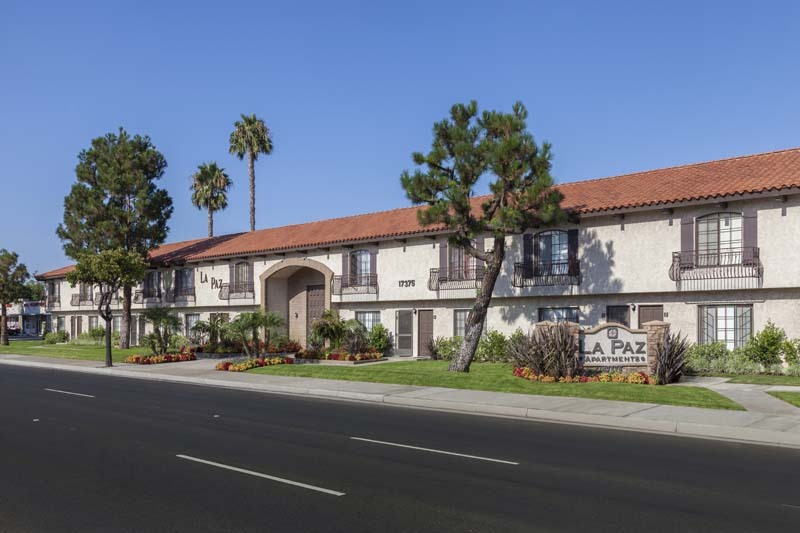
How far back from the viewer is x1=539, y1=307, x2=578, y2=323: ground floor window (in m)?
27.3

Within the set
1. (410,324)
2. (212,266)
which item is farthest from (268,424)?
(212,266)

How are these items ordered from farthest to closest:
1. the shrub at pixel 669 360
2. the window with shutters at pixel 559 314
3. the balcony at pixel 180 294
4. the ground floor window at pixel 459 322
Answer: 1. the balcony at pixel 180 294
2. the ground floor window at pixel 459 322
3. the window with shutters at pixel 559 314
4. the shrub at pixel 669 360

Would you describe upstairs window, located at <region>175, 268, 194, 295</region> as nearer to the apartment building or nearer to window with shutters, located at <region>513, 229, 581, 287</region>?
the apartment building

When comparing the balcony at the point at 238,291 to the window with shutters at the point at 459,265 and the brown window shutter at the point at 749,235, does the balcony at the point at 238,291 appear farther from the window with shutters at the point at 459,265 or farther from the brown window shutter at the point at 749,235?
the brown window shutter at the point at 749,235

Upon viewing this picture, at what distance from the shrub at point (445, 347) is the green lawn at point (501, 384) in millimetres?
1827

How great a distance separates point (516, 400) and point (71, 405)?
34.6 feet

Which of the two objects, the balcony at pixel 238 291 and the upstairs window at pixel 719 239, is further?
the balcony at pixel 238 291

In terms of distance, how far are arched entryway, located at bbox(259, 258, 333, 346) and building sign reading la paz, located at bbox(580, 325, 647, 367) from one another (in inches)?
735

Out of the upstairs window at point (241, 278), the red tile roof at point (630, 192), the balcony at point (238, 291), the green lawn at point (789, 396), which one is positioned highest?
the red tile roof at point (630, 192)

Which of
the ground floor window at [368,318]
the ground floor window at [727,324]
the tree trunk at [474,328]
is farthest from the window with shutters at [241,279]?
the ground floor window at [727,324]

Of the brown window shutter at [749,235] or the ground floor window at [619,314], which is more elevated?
the brown window shutter at [749,235]

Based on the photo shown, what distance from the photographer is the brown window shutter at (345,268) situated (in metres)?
35.0

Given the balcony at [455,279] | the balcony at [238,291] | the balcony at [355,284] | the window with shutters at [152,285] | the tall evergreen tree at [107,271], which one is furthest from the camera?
the window with shutters at [152,285]

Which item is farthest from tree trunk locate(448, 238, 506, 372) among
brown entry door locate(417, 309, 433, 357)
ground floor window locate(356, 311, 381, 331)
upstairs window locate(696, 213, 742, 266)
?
ground floor window locate(356, 311, 381, 331)
